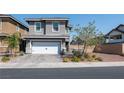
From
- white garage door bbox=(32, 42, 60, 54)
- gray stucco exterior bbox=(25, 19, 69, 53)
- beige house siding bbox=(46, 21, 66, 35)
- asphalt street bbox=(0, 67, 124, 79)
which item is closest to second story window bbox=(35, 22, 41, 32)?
gray stucco exterior bbox=(25, 19, 69, 53)

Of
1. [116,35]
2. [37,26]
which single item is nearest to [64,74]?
[37,26]

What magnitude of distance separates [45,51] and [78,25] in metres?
7.99

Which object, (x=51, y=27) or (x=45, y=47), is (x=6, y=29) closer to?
(x=45, y=47)

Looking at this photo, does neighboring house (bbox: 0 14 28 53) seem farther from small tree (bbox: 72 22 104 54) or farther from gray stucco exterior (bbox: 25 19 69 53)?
small tree (bbox: 72 22 104 54)

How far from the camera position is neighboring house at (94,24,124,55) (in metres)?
34.8

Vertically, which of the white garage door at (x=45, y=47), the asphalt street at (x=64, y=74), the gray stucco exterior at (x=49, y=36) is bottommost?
the asphalt street at (x=64, y=74)

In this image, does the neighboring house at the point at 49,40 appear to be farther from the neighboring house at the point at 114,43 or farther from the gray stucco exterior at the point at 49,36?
the neighboring house at the point at 114,43

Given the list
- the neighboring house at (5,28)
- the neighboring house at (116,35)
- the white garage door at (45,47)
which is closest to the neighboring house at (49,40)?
the white garage door at (45,47)

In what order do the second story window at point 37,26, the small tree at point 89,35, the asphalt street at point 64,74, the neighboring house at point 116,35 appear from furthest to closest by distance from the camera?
the neighboring house at point 116,35, the second story window at point 37,26, the small tree at point 89,35, the asphalt street at point 64,74

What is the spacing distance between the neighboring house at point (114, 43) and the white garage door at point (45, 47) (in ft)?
27.5

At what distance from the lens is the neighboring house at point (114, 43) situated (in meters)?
34.8

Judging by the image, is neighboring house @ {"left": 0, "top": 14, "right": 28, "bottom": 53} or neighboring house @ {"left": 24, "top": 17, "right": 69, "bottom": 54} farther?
neighboring house @ {"left": 24, "top": 17, "right": 69, "bottom": 54}

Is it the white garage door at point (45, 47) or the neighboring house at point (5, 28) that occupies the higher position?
the neighboring house at point (5, 28)

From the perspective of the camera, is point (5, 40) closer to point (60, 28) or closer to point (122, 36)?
point (60, 28)
